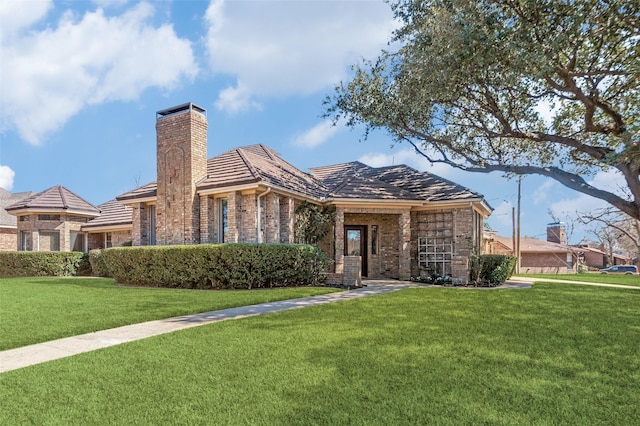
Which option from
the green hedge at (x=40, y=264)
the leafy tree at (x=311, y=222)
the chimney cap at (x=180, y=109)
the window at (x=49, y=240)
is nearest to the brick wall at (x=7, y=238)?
the window at (x=49, y=240)

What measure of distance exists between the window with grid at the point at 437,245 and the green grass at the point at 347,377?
405 inches

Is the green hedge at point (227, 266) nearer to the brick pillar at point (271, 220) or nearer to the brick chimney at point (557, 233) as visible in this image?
the brick pillar at point (271, 220)

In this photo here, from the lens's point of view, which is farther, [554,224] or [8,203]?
[554,224]

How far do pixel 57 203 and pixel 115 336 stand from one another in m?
22.6

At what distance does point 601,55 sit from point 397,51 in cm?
623

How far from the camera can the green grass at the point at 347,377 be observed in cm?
321

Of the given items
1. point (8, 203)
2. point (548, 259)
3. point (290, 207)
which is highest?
point (8, 203)

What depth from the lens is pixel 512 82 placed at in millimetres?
9703

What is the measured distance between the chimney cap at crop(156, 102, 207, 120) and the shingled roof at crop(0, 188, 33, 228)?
19416 mm

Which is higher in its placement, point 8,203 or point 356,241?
point 8,203

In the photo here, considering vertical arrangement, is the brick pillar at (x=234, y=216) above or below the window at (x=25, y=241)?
above

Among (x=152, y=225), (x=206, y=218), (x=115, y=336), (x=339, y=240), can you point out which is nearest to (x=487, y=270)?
(x=339, y=240)

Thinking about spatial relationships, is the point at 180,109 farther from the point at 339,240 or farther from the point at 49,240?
the point at 49,240

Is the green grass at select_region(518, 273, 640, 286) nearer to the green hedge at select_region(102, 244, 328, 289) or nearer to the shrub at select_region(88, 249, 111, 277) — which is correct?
the green hedge at select_region(102, 244, 328, 289)
